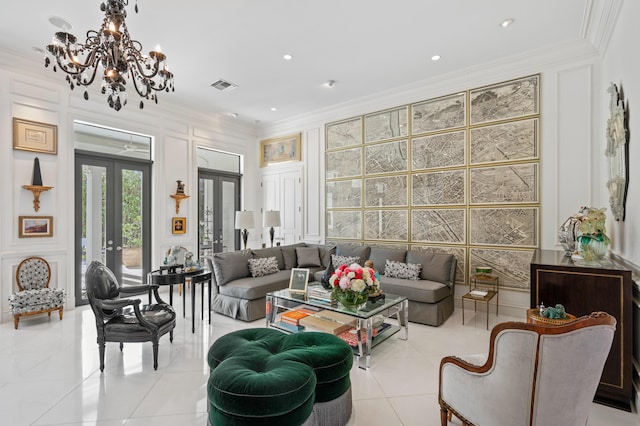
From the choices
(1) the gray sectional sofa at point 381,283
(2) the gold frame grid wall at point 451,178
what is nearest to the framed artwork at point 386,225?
(2) the gold frame grid wall at point 451,178

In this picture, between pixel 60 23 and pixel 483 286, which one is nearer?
pixel 60 23

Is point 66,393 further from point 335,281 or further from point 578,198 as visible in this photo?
point 578,198

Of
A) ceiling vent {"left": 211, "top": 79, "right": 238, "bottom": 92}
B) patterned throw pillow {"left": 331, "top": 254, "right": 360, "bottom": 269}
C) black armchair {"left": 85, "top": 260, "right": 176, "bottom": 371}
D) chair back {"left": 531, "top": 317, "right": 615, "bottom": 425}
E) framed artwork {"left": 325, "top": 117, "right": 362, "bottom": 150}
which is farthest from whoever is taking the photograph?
framed artwork {"left": 325, "top": 117, "right": 362, "bottom": 150}

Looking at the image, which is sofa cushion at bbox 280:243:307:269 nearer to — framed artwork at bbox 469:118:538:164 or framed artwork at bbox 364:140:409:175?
framed artwork at bbox 364:140:409:175

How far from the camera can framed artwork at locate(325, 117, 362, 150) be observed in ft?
19.2

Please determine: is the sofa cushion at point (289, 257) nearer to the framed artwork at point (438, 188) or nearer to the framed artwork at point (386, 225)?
the framed artwork at point (386, 225)

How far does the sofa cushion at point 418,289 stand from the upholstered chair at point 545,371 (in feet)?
8.13

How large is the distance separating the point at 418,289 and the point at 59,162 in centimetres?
536

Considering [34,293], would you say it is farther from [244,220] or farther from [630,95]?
[630,95]

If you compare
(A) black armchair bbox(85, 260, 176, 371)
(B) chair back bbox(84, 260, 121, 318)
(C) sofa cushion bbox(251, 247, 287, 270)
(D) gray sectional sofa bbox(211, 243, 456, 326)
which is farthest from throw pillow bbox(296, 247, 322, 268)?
(B) chair back bbox(84, 260, 121, 318)

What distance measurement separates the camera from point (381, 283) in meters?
4.42

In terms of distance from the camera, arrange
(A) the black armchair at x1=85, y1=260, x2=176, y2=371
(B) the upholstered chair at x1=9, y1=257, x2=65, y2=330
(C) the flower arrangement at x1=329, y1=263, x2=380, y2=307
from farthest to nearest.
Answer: (B) the upholstered chair at x1=9, y1=257, x2=65, y2=330
(C) the flower arrangement at x1=329, y1=263, x2=380, y2=307
(A) the black armchair at x1=85, y1=260, x2=176, y2=371

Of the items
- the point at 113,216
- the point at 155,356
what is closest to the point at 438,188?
the point at 155,356

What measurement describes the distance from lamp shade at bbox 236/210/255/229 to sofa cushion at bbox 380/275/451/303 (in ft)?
9.35
